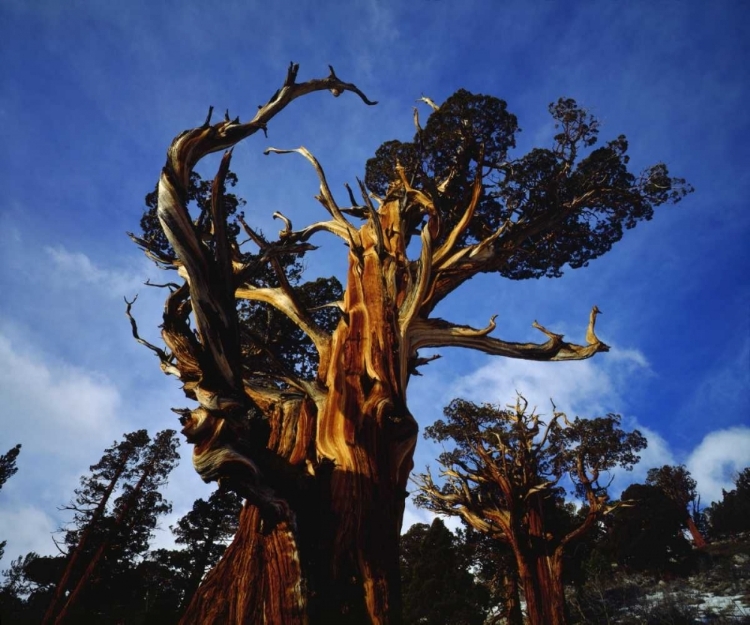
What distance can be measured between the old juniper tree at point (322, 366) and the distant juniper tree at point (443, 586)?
14.5 meters

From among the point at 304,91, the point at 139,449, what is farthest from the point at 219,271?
the point at 139,449

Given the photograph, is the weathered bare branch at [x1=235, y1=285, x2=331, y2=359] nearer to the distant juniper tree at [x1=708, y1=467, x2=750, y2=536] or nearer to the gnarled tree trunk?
the gnarled tree trunk

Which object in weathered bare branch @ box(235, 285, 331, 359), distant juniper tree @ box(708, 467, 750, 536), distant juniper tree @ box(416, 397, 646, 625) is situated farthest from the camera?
distant juniper tree @ box(708, 467, 750, 536)

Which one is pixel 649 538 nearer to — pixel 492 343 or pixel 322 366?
pixel 492 343

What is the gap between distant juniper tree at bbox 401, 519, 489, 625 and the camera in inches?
656

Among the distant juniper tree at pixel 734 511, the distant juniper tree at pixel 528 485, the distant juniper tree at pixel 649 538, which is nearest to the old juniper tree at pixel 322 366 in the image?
the distant juniper tree at pixel 528 485

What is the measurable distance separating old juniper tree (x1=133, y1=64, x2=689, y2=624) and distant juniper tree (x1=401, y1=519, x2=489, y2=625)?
14506 mm

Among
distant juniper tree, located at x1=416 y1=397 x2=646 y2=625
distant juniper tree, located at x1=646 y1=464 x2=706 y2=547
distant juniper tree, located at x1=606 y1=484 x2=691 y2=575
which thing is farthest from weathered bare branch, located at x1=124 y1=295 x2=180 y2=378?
distant juniper tree, located at x1=646 y1=464 x2=706 y2=547

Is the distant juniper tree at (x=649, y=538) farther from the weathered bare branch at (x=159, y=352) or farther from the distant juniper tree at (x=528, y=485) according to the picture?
the weathered bare branch at (x=159, y=352)

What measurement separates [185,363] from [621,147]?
8.46m

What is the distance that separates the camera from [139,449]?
67.2 feet

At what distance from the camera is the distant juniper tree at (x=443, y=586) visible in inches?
656

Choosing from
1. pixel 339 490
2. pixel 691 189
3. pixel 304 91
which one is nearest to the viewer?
pixel 339 490

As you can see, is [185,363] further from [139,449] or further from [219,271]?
[139,449]
